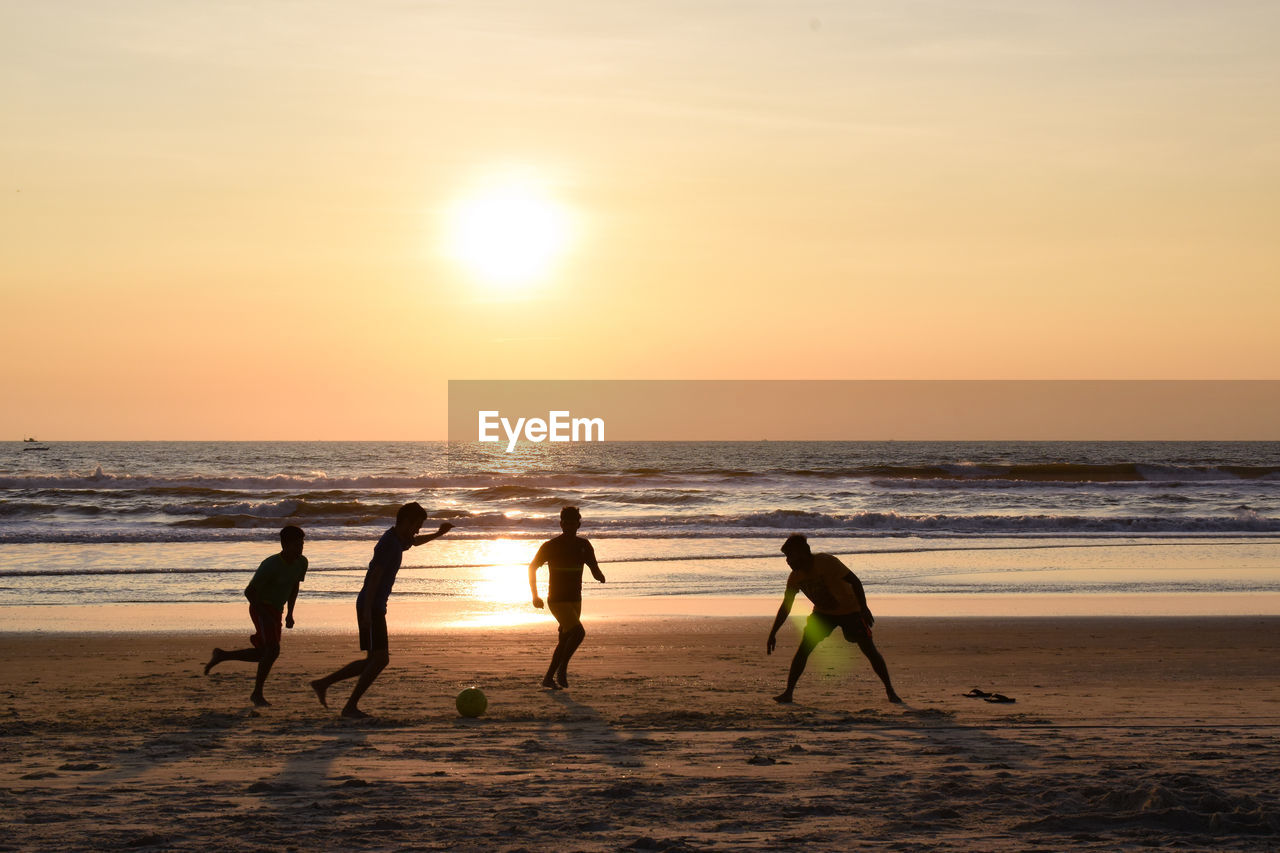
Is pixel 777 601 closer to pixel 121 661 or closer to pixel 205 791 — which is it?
pixel 121 661

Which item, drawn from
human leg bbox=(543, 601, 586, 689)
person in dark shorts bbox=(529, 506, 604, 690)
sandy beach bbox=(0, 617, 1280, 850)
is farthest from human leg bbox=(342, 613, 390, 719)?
human leg bbox=(543, 601, 586, 689)

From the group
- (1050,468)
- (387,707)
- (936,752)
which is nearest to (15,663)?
(387,707)

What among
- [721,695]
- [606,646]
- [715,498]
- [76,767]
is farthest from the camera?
[715,498]

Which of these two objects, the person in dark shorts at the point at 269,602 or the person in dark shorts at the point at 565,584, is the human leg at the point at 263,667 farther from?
the person in dark shorts at the point at 565,584

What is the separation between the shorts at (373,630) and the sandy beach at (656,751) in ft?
1.87

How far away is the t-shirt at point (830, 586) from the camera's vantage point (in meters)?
9.30

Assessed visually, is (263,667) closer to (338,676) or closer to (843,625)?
(338,676)

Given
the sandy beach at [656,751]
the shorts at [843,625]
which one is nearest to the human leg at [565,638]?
the sandy beach at [656,751]

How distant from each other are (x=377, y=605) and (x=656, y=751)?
8.18 ft

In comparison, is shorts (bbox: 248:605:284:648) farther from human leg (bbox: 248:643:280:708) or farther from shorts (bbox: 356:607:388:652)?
shorts (bbox: 356:607:388:652)

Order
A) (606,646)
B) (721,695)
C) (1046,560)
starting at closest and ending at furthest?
(721,695), (606,646), (1046,560)

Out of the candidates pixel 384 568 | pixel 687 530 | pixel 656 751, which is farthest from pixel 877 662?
pixel 687 530

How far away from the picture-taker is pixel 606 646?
12727 mm

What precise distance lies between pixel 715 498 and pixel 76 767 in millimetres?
43013
